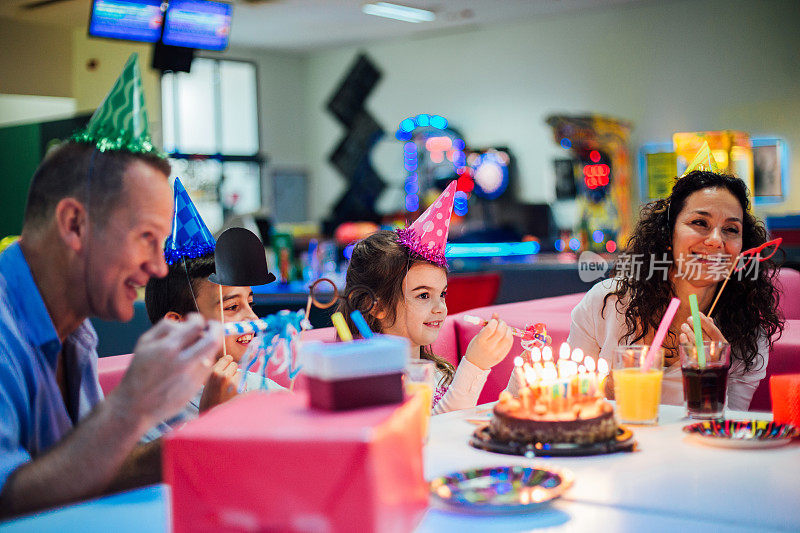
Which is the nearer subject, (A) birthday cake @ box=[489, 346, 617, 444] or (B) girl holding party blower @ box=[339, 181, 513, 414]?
(A) birthday cake @ box=[489, 346, 617, 444]

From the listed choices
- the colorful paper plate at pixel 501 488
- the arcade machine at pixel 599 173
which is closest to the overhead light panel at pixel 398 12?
the arcade machine at pixel 599 173

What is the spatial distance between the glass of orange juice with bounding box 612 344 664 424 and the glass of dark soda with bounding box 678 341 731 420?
0.36ft

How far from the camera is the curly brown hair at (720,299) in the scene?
2.69 metres

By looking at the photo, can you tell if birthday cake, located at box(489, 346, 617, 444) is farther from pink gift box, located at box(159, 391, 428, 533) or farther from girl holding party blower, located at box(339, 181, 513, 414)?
girl holding party blower, located at box(339, 181, 513, 414)

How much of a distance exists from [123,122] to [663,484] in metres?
1.09

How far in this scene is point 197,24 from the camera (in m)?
7.18

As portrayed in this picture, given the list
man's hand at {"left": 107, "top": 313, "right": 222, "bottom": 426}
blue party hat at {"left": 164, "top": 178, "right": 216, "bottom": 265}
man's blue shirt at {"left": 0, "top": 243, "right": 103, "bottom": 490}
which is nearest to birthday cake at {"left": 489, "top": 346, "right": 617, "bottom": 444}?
man's hand at {"left": 107, "top": 313, "right": 222, "bottom": 426}

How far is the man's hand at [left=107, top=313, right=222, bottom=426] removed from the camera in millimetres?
1201

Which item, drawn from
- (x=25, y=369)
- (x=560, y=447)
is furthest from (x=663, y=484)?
(x=25, y=369)

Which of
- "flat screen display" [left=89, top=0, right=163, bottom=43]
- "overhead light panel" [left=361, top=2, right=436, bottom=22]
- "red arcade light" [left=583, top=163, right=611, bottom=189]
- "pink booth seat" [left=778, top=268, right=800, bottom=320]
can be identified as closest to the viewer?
"pink booth seat" [left=778, top=268, right=800, bottom=320]

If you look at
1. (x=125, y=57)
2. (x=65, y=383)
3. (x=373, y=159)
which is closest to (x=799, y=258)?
(x=65, y=383)

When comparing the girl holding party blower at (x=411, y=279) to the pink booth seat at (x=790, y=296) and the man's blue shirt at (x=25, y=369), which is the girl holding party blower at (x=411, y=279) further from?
the pink booth seat at (x=790, y=296)

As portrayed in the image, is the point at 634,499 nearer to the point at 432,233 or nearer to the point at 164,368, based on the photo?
the point at 164,368

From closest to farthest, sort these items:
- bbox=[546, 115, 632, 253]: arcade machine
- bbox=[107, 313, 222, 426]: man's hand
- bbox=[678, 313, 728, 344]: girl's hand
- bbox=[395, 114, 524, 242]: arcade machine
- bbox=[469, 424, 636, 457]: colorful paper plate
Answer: bbox=[107, 313, 222, 426]: man's hand < bbox=[469, 424, 636, 457]: colorful paper plate < bbox=[678, 313, 728, 344]: girl's hand < bbox=[546, 115, 632, 253]: arcade machine < bbox=[395, 114, 524, 242]: arcade machine
